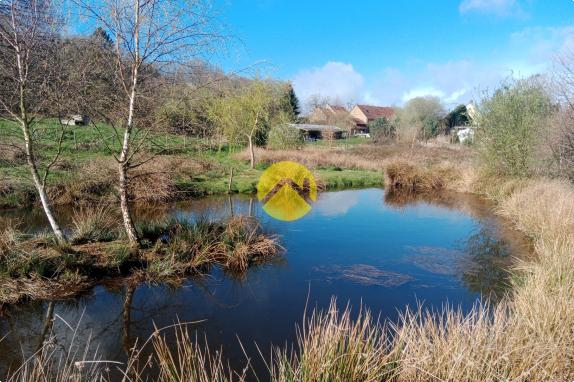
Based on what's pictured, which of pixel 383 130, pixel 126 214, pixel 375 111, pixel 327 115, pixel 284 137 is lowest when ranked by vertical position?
pixel 126 214

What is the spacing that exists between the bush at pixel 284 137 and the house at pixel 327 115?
22592 mm

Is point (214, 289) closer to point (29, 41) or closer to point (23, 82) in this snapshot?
point (23, 82)

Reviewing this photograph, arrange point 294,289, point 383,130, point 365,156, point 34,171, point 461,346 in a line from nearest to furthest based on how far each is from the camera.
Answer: point 461,346, point 34,171, point 294,289, point 365,156, point 383,130

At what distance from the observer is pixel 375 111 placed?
59.5 meters

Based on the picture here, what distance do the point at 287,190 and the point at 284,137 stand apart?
28.4 feet

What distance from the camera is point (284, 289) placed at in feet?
21.3

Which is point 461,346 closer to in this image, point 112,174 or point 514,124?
point 112,174

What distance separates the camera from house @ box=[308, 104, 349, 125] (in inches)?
1892

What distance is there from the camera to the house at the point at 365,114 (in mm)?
55500

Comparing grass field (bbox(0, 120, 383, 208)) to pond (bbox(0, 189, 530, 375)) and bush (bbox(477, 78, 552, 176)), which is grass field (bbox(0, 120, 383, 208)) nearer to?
pond (bbox(0, 189, 530, 375))

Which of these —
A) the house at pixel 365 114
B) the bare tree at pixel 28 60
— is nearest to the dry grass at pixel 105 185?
the bare tree at pixel 28 60

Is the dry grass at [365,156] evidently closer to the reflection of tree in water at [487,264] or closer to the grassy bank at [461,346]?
the reflection of tree in water at [487,264]

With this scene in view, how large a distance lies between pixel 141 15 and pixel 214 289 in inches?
189

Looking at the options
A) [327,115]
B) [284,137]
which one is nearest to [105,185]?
[284,137]
